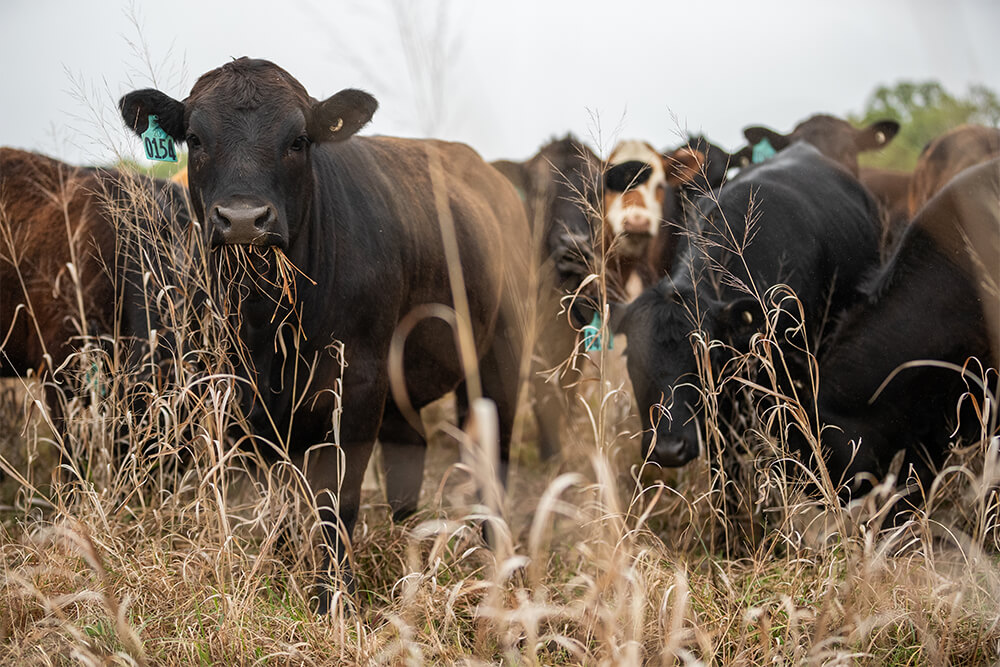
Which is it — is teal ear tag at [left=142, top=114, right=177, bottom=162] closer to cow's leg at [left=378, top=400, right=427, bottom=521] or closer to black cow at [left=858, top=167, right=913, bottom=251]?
cow's leg at [left=378, top=400, right=427, bottom=521]

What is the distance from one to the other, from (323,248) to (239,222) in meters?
0.71

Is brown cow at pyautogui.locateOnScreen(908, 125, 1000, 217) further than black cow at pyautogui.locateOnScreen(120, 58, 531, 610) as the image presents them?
Yes

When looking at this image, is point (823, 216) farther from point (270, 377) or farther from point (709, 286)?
point (270, 377)

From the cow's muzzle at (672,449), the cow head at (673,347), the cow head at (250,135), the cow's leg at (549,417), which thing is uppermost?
the cow head at (250,135)

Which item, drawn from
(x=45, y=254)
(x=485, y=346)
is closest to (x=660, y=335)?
(x=485, y=346)

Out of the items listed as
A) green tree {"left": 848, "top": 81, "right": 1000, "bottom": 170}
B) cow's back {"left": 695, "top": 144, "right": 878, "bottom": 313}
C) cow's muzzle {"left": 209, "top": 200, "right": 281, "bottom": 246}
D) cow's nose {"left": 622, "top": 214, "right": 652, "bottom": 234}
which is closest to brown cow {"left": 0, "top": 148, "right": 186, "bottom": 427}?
cow's muzzle {"left": 209, "top": 200, "right": 281, "bottom": 246}

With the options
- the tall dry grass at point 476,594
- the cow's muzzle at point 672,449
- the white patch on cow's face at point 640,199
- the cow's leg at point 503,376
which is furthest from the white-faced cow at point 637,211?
the tall dry grass at point 476,594

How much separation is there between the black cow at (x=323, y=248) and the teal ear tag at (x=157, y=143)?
51mm

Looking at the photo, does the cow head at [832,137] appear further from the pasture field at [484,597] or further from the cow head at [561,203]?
the pasture field at [484,597]

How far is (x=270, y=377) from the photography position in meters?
3.73

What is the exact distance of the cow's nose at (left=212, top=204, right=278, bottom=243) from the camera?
310 centimetres

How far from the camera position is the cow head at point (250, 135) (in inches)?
125

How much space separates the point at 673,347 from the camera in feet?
14.1

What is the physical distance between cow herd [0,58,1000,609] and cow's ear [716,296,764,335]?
0.07 feet
